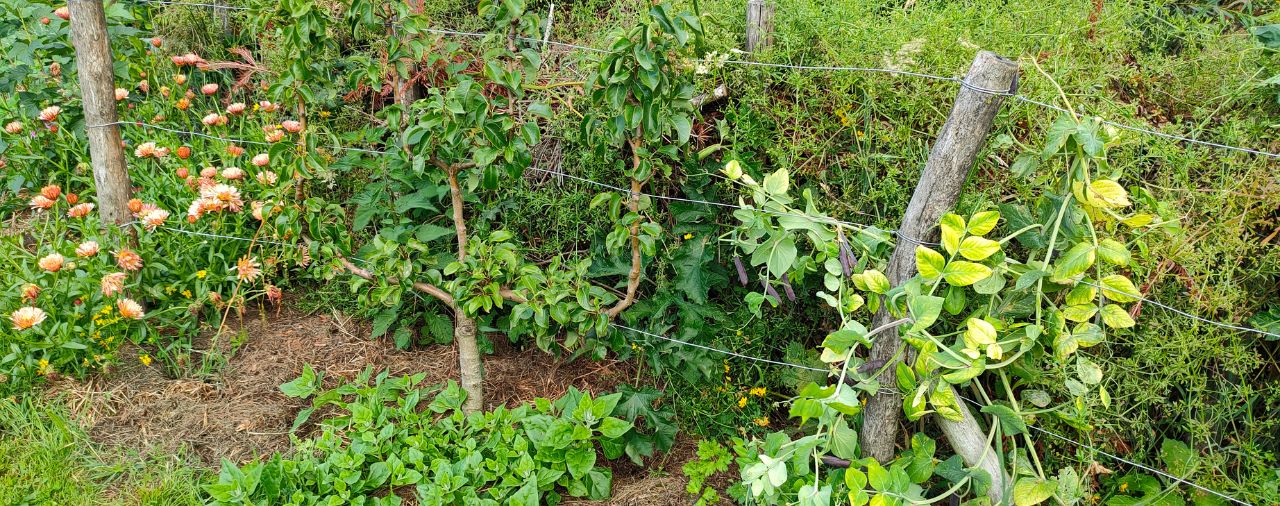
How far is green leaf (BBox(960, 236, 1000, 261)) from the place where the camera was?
207 cm

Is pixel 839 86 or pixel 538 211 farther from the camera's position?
pixel 538 211

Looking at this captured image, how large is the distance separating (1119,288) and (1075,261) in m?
0.14

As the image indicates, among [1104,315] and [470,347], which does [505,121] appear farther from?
[1104,315]

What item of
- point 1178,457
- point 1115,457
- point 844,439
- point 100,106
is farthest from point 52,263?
point 1178,457

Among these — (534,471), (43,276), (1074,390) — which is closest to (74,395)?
(43,276)

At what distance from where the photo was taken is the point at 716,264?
2.88m

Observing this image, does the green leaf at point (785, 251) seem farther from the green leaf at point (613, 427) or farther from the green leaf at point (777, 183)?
the green leaf at point (613, 427)

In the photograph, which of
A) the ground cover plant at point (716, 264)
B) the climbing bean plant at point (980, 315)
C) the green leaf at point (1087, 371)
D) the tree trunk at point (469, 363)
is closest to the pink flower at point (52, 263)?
the ground cover plant at point (716, 264)

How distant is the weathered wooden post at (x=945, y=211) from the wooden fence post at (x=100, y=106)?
2935 mm

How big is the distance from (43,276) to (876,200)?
122 inches

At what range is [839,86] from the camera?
2.64 meters

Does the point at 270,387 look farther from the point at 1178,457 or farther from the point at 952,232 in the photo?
the point at 1178,457

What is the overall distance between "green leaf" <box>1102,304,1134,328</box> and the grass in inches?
112

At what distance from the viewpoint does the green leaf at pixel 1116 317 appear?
7.02 feet
